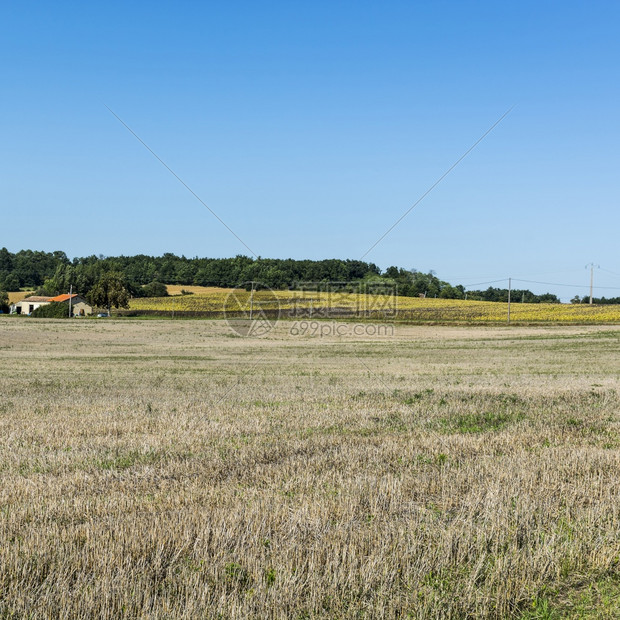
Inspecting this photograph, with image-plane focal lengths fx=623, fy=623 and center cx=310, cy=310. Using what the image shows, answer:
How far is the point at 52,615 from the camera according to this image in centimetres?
448

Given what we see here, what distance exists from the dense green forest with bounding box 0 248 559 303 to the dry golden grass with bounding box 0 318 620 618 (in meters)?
30.8

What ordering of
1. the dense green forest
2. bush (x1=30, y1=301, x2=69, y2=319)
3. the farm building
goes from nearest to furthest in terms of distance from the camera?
the dense green forest, bush (x1=30, y1=301, x2=69, y2=319), the farm building

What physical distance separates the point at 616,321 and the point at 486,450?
8246 centimetres

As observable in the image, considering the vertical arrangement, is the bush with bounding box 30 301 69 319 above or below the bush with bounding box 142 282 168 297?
below

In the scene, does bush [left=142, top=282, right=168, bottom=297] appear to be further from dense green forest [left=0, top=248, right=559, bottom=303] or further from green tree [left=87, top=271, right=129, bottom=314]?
green tree [left=87, top=271, right=129, bottom=314]

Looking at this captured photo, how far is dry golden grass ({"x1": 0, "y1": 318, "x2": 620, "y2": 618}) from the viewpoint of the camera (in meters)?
4.85

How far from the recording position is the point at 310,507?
266 inches

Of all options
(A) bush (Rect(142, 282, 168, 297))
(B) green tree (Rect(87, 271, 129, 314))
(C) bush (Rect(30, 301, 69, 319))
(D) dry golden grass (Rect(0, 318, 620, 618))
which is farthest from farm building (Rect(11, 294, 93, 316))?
(D) dry golden grass (Rect(0, 318, 620, 618))

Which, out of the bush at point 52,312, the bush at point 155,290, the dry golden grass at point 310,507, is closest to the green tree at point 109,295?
the bush at point 52,312

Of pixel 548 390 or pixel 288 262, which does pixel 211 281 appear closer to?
pixel 288 262

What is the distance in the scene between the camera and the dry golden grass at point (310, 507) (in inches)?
191

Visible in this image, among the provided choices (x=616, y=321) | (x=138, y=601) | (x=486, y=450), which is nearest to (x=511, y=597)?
(x=138, y=601)

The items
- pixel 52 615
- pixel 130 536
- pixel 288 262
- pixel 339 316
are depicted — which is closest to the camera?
pixel 52 615

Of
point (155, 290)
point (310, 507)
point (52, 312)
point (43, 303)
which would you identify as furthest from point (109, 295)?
point (310, 507)
